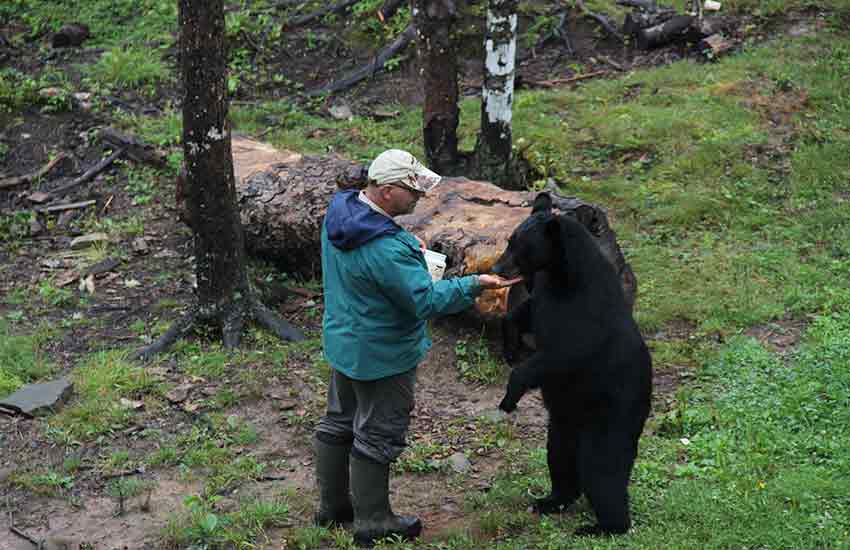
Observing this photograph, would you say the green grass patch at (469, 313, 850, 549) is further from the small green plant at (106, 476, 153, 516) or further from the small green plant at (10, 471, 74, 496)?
the small green plant at (10, 471, 74, 496)

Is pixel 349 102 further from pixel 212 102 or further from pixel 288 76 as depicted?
pixel 212 102

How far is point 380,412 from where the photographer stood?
5.25m

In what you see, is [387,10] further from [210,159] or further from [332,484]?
[332,484]

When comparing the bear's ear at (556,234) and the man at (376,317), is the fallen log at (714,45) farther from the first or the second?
the man at (376,317)

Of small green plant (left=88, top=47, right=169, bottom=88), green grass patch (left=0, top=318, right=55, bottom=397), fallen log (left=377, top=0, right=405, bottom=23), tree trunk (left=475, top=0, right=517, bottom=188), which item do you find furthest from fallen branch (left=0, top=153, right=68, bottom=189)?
fallen log (left=377, top=0, right=405, bottom=23)

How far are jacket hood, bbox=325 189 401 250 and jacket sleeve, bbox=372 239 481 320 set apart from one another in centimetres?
9

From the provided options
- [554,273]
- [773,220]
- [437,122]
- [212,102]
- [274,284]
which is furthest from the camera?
[437,122]

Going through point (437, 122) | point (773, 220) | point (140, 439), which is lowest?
point (140, 439)

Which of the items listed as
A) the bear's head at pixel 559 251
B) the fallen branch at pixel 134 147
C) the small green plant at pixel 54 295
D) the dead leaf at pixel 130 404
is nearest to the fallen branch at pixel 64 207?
the fallen branch at pixel 134 147

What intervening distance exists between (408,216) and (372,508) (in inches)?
138

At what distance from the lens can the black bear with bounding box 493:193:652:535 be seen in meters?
5.23

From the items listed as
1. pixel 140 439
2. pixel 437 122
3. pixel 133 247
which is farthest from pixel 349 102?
pixel 140 439

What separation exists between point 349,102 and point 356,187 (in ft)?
30.6

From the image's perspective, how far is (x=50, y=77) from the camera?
1534 cm
